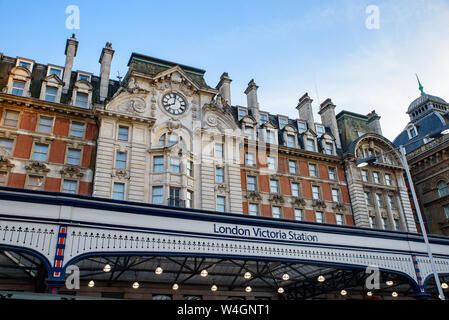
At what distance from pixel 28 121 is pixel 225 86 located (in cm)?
2044

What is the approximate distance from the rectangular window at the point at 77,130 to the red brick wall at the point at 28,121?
2.84 metres

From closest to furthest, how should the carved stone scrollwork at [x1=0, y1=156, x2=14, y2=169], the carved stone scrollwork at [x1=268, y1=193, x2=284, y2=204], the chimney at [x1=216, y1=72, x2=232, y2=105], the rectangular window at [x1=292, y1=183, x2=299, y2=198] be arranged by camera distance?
1. the carved stone scrollwork at [x1=0, y1=156, x2=14, y2=169]
2. the carved stone scrollwork at [x1=268, y1=193, x2=284, y2=204]
3. the rectangular window at [x1=292, y1=183, x2=299, y2=198]
4. the chimney at [x1=216, y1=72, x2=232, y2=105]

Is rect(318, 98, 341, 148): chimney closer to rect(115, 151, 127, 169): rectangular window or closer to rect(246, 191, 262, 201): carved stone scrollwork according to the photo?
rect(246, 191, 262, 201): carved stone scrollwork

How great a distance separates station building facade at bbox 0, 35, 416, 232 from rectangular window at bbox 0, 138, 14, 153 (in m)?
0.08

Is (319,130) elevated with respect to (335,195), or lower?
elevated

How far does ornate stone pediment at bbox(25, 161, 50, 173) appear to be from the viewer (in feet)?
96.5

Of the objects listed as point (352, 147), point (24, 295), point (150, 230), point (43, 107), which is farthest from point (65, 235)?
point (352, 147)

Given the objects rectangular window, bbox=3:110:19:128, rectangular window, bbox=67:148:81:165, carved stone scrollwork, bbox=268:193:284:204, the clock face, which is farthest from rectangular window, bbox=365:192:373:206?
rectangular window, bbox=3:110:19:128

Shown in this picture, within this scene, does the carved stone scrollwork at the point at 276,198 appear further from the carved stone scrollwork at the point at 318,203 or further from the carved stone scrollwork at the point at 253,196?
the carved stone scrollwork at the point at 318,203

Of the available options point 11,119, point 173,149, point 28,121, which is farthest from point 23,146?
point 173,149

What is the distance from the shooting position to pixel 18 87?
106 feet

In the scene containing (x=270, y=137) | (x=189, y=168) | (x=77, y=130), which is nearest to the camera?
(x=77, y=130)

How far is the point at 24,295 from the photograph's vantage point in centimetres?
1091

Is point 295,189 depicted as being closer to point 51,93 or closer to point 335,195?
point 335,195
